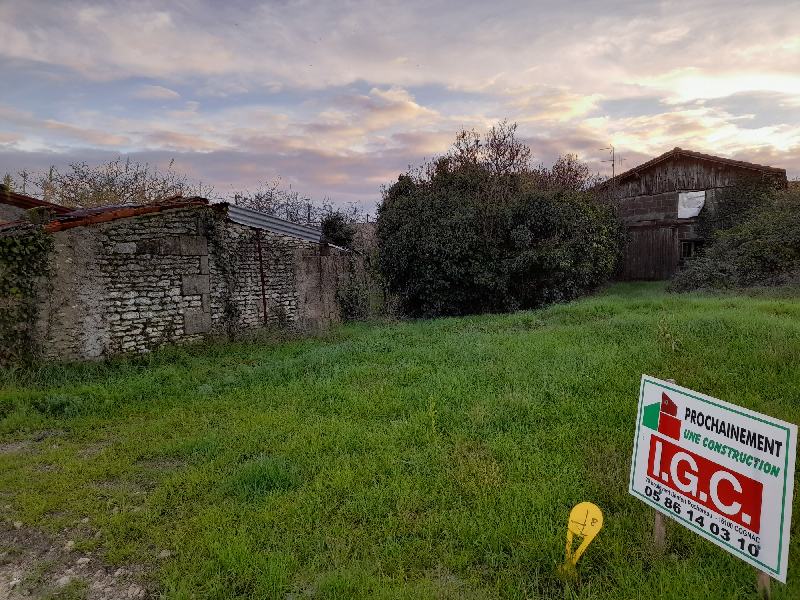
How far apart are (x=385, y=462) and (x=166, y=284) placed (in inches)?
297

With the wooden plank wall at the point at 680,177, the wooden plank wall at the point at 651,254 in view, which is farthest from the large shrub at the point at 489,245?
the wooden plank wall at the point at 680,177

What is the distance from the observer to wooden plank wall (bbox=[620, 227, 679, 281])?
2111 centimetres

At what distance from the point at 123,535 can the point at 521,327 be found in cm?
931

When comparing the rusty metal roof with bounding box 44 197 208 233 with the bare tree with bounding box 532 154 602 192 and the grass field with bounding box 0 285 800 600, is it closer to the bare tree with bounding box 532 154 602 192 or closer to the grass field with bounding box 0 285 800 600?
the grass field with bounding box 0 285 800 600

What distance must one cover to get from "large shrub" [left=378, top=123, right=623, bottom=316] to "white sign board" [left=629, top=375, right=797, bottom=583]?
12411mm

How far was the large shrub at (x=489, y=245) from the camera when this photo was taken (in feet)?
50.5

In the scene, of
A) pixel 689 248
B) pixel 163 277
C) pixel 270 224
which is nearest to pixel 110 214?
pixel 163 277

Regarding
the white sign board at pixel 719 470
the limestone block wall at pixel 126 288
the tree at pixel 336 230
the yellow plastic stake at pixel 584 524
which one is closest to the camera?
the white sign board at pixel 719 470

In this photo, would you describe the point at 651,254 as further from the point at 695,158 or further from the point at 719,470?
the point at 719,470

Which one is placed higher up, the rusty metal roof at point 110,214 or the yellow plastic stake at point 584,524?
the rusty metal roof at point 110,214

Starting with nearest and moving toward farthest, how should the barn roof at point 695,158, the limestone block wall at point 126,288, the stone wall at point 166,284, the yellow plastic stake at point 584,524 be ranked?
the yellow plastic stake at point 584,524 < the limestone block wall at point 126,288 < the stone wall at point 166,284 < the barn roof at point 695,158

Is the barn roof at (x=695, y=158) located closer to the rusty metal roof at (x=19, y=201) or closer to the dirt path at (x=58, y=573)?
the rusty metal roof at (x=19, y=201)

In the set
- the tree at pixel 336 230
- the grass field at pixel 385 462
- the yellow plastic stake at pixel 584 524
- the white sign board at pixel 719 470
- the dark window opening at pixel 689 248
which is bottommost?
the grass field at pixel 385 462

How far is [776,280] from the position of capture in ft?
46.1
